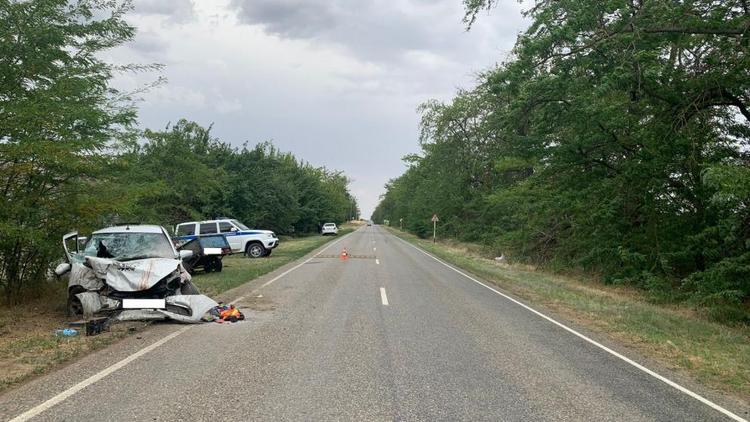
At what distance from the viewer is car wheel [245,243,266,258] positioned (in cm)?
2664

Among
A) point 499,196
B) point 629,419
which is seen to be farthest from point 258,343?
point 499,196

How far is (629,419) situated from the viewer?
4871 mm

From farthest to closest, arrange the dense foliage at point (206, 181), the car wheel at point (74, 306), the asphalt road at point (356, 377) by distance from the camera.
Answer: the dense foliage at point (206, 181) < the car wheel at point (74, 306) < the asphalt road at point (356, 377)

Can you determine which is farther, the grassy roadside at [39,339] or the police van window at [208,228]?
the police van window at [208,228]

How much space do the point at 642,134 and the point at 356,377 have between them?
1369 cm

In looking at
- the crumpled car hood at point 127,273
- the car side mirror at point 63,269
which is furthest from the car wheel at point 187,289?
the car side mirror at point 63,269

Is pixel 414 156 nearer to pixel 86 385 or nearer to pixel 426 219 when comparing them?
pixel 426 219

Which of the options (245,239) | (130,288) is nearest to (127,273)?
(130,288)

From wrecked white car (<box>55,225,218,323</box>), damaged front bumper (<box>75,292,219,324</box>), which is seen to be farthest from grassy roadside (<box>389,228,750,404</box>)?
wrecked white car (<box>55,225,218,323</box>)

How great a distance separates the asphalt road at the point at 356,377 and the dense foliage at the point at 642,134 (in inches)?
213

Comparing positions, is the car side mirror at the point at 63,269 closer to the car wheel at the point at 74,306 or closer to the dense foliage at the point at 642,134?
the car wheel at the point at 74,306

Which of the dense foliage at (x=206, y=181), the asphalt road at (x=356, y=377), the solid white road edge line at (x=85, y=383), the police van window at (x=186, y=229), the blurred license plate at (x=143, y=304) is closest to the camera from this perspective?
the solid white road edge line at (x=85, y=383)

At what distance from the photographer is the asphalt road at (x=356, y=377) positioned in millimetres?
4805

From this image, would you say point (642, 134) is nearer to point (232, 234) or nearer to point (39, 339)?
point (39, 339)
